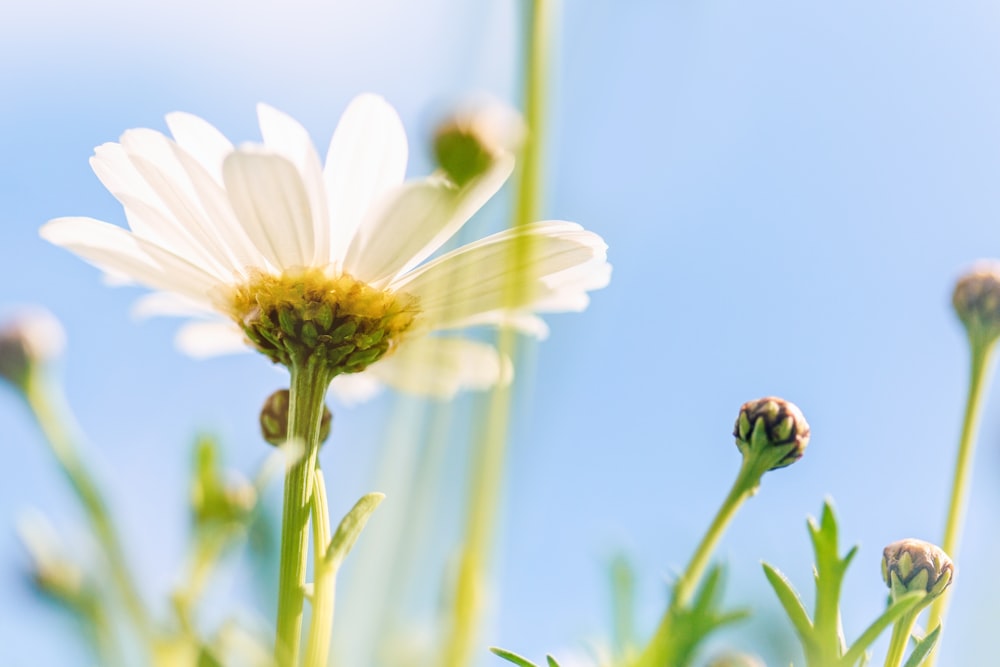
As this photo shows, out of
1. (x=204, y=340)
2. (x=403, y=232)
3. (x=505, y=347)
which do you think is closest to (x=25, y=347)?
(x=204, y=340)

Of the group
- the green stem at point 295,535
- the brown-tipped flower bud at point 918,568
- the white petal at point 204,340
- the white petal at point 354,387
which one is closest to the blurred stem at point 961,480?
the brown-tipped flower bud at point 918,568

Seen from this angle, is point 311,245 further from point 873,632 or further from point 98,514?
point 873,632

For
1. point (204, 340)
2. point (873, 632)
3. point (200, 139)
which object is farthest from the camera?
point (204, 340)

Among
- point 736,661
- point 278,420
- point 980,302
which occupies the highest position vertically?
point 980,302

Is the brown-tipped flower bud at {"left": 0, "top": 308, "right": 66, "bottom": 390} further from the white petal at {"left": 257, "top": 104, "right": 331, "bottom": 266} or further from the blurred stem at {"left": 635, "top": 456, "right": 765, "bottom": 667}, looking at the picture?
the blurred stem at {"left": 635, "top": 456, "right": 765, "bottom": 667}

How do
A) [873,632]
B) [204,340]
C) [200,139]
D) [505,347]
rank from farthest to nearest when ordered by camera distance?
[204,340], [200,139], [873,632], [505,347]

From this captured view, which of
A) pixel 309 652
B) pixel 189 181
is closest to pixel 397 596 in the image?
pixel 309 652

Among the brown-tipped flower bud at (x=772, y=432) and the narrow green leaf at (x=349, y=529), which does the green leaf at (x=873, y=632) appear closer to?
the brown-tipped flower bud at (x=772, y=432)
